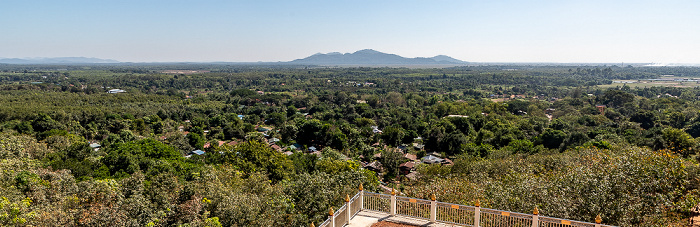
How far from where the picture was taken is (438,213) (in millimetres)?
9414

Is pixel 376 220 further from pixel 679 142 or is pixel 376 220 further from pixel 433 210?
pixel 679 142

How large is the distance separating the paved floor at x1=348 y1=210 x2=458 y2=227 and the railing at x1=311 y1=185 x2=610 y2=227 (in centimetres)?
11

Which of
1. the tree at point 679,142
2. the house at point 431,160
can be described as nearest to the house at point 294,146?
the house at point 431,160

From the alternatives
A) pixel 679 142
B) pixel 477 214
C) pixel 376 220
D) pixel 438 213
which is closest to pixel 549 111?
pixel 679 142

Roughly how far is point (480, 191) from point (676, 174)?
19.5ft

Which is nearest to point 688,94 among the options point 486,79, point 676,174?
point 486,79

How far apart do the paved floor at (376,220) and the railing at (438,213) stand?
0.11m

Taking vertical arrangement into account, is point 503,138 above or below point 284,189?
below

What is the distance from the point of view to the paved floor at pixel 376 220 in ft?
29.9

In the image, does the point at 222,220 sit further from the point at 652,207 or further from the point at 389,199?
the point at 652,207

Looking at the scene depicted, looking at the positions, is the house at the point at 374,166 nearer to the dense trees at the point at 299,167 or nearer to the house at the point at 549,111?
the dense trees at the point at 299,167

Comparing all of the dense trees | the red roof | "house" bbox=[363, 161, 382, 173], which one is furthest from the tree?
"house" bbox=[363, 161, 382, 173]

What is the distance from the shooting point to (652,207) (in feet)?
34.8

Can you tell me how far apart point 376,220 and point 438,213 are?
1562mm
